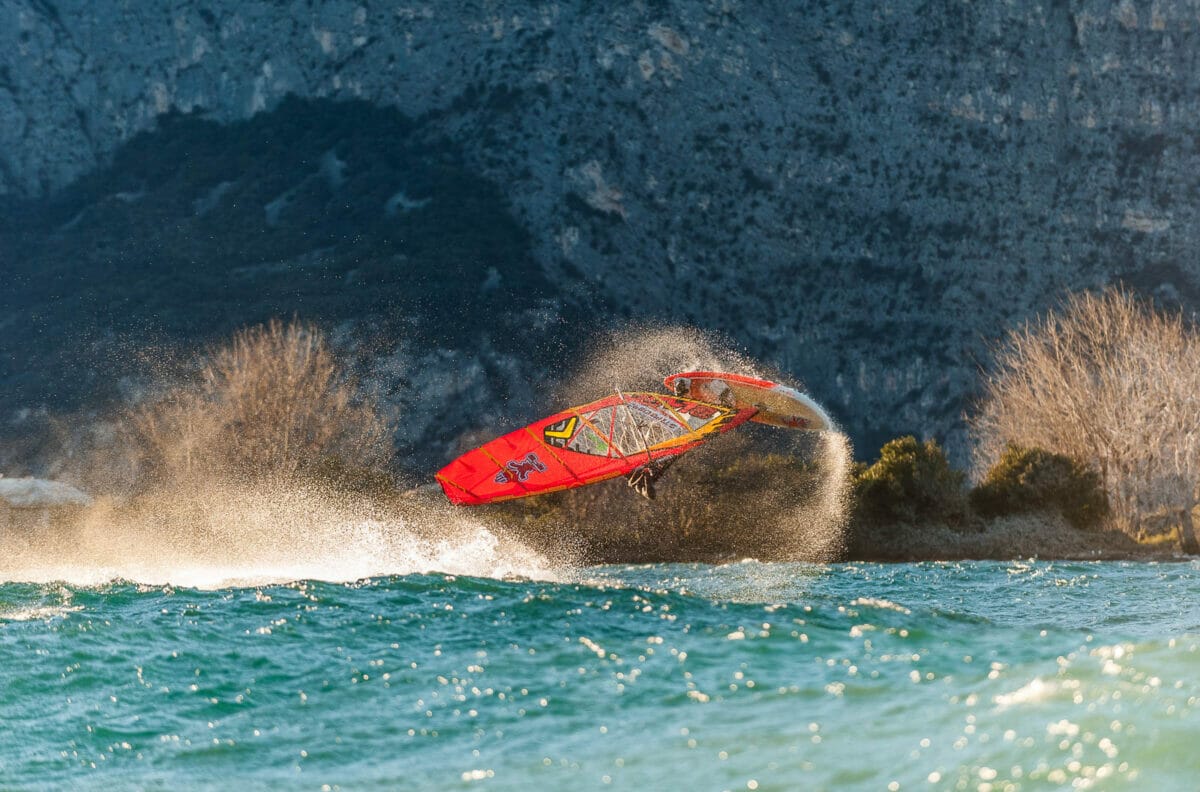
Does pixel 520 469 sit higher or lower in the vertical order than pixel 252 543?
higher

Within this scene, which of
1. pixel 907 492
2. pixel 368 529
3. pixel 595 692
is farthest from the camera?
pixel 907 492

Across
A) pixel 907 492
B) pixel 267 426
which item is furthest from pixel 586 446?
pixel 267 426

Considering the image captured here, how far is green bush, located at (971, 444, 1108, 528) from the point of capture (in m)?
41.1

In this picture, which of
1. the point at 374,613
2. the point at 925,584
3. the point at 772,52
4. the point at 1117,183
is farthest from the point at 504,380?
the point at 374,613

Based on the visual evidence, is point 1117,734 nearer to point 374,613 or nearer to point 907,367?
point 374,613

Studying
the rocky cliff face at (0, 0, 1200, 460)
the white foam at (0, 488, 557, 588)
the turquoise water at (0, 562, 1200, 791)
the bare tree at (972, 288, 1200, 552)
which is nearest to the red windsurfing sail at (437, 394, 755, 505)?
the white foam at (0, 488, 557, 588)

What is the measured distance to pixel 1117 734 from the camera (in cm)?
Answer: 1263

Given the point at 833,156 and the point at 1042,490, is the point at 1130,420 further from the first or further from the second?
the point at 833,156

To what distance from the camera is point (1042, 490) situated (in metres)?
41.2

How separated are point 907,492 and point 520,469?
1503cm

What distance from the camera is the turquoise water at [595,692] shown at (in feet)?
42.0

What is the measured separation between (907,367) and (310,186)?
157 ft

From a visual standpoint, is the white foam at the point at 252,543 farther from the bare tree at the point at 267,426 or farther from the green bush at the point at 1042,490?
the green bush at the point at 1042,490

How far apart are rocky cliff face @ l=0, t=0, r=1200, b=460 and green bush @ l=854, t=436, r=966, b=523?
4759 centimetres
